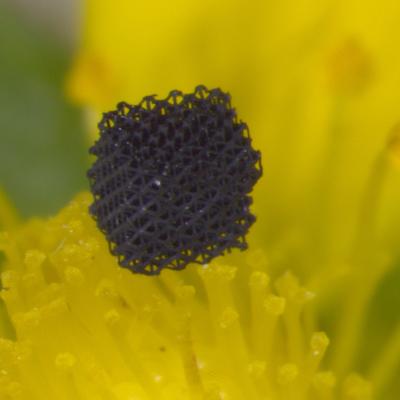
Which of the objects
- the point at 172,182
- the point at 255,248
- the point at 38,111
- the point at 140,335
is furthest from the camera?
the point at 38,111

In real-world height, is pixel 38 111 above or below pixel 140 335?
above

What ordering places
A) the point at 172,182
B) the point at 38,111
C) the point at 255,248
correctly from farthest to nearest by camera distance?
the point at 38,111 → the point at 255,248 → the point at 172,182

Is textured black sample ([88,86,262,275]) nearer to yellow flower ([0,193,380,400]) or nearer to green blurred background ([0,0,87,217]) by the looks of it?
yellow flower ([0,193,380,400])

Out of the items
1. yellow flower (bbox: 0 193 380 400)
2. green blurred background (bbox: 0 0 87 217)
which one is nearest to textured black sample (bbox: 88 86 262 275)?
yellow flower (bbox: 0 193 380 400)

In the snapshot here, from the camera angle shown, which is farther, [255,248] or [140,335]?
[255,248]

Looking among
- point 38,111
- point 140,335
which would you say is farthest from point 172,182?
point 38,111

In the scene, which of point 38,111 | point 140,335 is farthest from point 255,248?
point 38,111

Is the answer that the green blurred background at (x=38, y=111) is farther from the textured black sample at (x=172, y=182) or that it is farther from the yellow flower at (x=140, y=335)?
the textured black sample at (x=172, y=182)

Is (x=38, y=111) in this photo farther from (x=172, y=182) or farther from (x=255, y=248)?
(x=172, y=182)
